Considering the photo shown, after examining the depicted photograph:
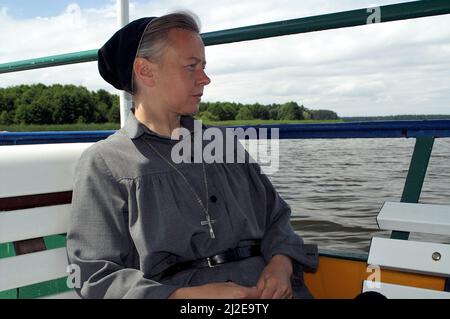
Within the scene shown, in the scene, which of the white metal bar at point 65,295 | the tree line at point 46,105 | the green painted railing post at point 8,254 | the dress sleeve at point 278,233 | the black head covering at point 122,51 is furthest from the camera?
the tree line at point 46,105

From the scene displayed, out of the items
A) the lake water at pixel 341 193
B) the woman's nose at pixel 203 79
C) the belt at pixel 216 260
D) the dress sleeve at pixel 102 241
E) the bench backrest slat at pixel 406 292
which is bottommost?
the lake water at pixel 341 193

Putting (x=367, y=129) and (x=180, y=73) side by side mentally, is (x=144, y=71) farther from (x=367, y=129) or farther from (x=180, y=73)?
(x=367, y=129)

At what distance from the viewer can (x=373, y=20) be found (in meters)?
1.88

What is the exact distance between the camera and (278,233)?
5.93 ft

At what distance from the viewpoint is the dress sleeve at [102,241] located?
4.67 feet

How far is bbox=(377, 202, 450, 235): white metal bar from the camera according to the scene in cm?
155

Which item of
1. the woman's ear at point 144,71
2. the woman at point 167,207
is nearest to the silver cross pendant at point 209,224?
the woman at point 167,207

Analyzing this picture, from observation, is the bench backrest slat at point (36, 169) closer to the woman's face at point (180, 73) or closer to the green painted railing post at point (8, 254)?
the green painted railing post at point (8, 254)

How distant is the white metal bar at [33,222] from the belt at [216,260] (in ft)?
1.11

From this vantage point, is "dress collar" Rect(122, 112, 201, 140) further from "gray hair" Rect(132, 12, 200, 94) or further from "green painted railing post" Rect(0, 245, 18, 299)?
"green painted railing post" Rect(0, 245, 18, 299)

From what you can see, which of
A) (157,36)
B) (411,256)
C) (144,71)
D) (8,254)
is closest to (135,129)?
(144,71)

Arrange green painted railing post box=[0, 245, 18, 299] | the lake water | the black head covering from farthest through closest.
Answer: the lake water
the black head covering
green painted railing post box=[0, 245, 18, 299]

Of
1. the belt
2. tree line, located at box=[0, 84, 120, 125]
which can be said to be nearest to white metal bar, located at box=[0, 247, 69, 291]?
the belt
